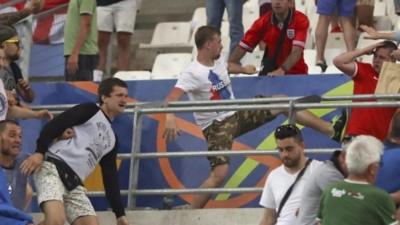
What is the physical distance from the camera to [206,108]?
39.4ft

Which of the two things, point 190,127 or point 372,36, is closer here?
point 372,36

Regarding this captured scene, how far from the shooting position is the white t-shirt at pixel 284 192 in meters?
10.2

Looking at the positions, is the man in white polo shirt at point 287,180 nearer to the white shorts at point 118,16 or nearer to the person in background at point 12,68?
the person in background at point 12,68

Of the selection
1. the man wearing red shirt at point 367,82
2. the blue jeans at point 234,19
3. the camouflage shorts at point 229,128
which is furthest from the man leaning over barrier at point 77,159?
the blue jeans at point 234,19

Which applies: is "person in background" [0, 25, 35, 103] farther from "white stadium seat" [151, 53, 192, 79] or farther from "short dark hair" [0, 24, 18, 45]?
"white stadium seat" [151, 53, 192, 79]

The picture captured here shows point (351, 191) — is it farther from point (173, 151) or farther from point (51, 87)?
Result: point (51, 87)

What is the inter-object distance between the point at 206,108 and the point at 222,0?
2.78 metres

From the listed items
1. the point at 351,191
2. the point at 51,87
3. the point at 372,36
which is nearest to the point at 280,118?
the point at 372,36

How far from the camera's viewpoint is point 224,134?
12.4 metres

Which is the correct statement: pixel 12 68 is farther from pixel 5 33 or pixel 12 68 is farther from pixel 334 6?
pixel 334 6

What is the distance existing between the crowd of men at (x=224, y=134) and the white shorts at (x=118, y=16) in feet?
2.07

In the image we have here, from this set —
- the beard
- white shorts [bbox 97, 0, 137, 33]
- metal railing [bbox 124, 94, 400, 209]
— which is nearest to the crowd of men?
the beard

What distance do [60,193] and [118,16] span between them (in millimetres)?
4335

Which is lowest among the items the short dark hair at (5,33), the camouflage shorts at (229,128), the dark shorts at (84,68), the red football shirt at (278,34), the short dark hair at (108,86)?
the camouflage shorts at (229,128)
